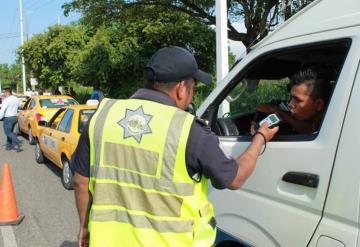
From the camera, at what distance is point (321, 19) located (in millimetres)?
2430

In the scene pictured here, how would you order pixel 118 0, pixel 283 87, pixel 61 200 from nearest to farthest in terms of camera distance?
1. pixel 283 87
2. pixel 61 200
3. pixel 118 0

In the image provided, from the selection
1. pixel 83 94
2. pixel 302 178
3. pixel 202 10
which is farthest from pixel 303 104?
pixel 83 94

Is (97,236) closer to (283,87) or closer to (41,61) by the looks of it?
(283,87)

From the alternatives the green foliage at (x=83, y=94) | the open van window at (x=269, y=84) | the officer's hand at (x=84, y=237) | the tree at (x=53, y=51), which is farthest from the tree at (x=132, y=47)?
the officer's hand at (x=84, y=237)

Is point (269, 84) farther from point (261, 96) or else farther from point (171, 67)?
point (171, 67)

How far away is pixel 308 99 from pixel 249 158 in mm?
577

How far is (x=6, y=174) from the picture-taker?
6.08 meters

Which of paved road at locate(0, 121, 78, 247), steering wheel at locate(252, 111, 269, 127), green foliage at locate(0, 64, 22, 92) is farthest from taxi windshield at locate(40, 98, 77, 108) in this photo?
green foliage at locate(0, 64, 22, 92)

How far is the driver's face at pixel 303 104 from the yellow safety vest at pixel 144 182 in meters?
0.81

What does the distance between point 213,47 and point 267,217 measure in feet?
50.5

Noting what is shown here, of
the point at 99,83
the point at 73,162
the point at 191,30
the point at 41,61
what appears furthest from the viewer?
the point at 41,61

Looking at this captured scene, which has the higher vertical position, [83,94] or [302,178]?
A: [302,178]

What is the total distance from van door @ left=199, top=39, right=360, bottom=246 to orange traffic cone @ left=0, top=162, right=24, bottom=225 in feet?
12.4

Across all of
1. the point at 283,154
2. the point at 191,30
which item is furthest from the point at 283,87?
the point at 191,30
